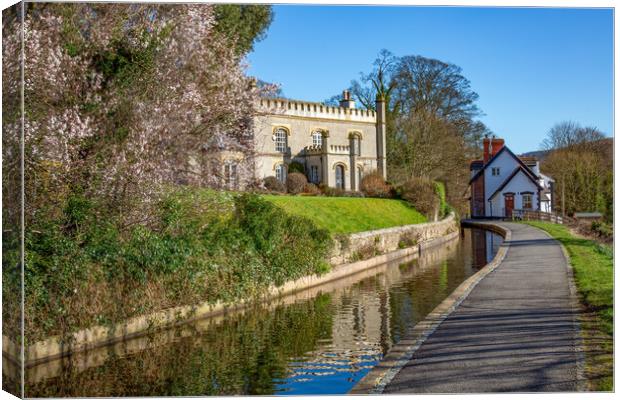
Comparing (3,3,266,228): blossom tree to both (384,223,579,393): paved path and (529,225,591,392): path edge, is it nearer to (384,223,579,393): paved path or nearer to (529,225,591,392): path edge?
(384,223,579,393): paved path

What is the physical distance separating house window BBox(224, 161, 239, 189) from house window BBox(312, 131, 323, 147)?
1886 cm

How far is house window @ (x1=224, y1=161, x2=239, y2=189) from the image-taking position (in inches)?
429

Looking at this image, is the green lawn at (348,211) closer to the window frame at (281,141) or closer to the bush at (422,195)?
the bush at (422,195)

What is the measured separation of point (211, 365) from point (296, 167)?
22291mm

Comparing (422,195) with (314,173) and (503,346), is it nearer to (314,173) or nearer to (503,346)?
(314,173)

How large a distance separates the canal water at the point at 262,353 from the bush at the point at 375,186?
10049 millimetres

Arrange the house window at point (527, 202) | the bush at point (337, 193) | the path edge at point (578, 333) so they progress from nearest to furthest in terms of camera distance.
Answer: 1. the path edge at point (578, 333)
2. the bush at point (337, 193)
3. the house window at point (527, 202)

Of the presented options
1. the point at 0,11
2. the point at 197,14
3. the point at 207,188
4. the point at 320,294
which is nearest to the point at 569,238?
the point at 320,294

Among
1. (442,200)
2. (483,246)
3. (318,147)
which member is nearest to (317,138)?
(318,147)

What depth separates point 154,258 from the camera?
380 inches

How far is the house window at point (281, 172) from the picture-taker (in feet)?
93.6

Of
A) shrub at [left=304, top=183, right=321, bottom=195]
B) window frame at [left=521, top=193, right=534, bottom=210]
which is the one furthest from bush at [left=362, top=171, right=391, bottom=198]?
window frame at [left=521, top=193, right=534, bottom=210]

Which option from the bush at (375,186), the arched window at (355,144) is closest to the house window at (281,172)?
the arched window at (355,144)

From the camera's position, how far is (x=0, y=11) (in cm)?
678
